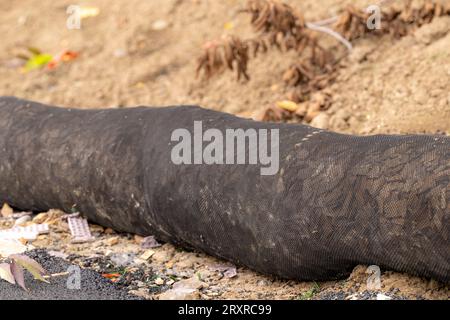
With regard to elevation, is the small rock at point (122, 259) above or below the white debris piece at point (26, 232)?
below

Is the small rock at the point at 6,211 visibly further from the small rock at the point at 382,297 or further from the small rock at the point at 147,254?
the small rock at the point at 382,297

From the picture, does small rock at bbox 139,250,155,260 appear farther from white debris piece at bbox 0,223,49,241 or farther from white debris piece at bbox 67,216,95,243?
white debris piece at bbox 0,223,49,241

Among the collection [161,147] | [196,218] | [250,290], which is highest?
[161,147]

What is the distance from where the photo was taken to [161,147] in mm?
4629

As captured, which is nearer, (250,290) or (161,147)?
(250,290)

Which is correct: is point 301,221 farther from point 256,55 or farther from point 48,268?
point 256,55

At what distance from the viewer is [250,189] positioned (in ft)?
13.6

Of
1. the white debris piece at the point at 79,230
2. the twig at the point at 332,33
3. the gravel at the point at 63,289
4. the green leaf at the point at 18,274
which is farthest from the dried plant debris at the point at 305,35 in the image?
the green leaf at the point at 18,274

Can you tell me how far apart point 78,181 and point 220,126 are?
0.96 meters

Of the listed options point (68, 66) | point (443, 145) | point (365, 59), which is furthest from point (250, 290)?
point (68, 66)

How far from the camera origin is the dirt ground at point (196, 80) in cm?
427

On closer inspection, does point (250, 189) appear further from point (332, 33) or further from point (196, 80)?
point (196, 80)

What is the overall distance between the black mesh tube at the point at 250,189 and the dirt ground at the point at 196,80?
13 cm

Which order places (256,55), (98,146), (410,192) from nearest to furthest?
(410,192), (98,146), (256,55)
